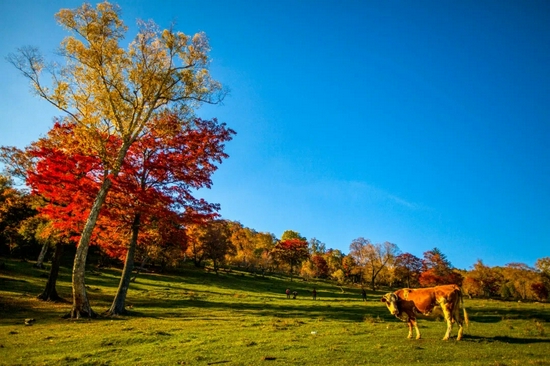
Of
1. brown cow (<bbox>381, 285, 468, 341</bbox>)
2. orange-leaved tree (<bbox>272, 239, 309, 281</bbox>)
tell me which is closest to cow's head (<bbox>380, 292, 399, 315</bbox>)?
brown cow (<bbox>381, 285, 468, 341</bbox>)

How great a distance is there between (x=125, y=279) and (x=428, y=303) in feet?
62.2

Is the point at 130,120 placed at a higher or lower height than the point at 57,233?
higher

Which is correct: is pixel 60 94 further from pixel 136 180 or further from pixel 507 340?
pixel 507 340

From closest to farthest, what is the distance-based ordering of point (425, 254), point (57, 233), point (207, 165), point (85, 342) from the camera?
1. point (85, 342)
2. point (207, 165)
3. point (57, 233)
4. point (425, 254)

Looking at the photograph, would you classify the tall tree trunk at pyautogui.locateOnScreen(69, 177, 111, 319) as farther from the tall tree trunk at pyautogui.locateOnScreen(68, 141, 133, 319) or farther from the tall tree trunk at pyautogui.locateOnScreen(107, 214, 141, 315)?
the tall tree trunk at pyautogui.locateOnScreen(107, 214, 141, 315)

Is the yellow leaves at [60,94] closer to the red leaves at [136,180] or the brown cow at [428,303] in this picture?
the red leaves at [136,180]

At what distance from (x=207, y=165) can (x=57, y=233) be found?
13.5m

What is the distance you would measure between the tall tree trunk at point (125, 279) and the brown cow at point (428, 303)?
1684 centimetres

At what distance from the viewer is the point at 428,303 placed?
12.3 meters

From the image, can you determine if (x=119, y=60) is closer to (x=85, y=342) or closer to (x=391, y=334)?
(x=85, y=342)

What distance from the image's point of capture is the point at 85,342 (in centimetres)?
1104

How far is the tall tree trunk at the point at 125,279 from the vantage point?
19.5 m

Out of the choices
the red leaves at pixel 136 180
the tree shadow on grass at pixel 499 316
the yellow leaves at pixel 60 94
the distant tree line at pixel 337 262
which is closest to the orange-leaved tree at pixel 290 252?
the distant tree line at pixel 337 262

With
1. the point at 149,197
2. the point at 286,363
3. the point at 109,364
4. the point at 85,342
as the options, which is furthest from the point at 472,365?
the point at 149,197
